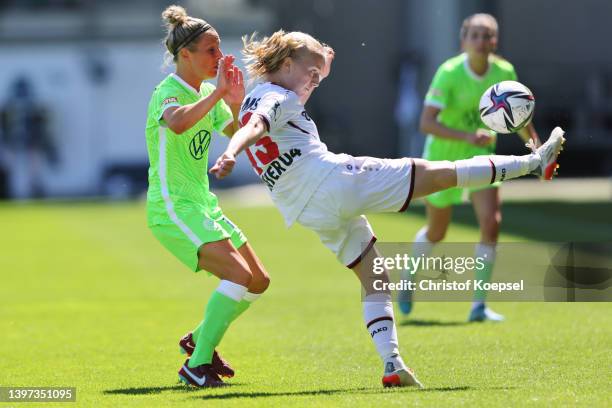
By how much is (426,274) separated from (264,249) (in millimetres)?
7846

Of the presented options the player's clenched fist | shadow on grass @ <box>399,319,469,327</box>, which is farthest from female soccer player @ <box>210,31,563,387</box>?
shadow on grass @ <box>399,319,469,327</box>

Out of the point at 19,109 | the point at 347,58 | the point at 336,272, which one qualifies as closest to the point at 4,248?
the point at 336,272

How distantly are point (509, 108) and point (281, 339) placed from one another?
281 centimetres

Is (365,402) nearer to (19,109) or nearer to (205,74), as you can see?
(205,74)

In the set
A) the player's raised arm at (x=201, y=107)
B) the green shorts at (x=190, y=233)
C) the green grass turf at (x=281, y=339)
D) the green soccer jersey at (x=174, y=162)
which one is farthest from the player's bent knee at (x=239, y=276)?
the player's raised arm at (x=201, y=107)

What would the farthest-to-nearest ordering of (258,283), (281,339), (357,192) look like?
(281,339), (258,283), (357,192)

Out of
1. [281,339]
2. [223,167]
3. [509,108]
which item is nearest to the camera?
[223,167]

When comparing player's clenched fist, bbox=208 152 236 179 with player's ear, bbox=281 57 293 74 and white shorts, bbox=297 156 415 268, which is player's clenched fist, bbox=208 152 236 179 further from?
player's ear, bbox=281 57 293 74

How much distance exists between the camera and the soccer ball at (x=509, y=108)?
7.45 meters

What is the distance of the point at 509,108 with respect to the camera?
7473 mm

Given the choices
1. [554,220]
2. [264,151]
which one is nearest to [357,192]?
[264,151]

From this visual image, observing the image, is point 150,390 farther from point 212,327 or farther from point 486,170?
point 486,170

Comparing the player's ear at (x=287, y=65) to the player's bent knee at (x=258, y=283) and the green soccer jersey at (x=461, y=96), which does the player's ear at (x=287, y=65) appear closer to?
the player's bent knee at (x=258, y=283)

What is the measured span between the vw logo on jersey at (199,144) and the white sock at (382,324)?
4.33ft
